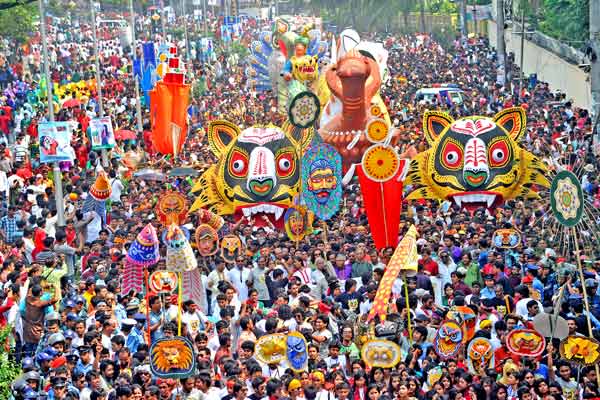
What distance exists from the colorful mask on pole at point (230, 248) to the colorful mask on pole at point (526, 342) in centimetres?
494

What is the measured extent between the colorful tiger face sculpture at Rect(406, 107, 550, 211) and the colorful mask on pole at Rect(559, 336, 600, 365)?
668cm

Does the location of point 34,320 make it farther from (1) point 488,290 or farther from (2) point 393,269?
(1) point 488,290

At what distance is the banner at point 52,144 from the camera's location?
21812 mm

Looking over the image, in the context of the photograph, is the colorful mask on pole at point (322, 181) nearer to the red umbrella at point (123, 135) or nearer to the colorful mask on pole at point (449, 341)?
the colorful mask on pole at point (449, 341)

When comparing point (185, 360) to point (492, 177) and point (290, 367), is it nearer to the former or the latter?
point (290, 367)

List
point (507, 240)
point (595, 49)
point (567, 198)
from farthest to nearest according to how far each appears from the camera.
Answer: point (595, 49) → point (507, 240) → point (567, 198)

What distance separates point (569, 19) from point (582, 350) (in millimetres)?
28621

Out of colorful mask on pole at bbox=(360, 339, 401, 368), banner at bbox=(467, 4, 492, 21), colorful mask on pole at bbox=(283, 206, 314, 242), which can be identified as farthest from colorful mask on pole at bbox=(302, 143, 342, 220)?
banner at bbox=(467, 4, 492, 21)

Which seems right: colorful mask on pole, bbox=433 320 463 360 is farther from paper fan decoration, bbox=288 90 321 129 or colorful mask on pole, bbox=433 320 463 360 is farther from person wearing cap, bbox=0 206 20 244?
person wearing cap, bbox=0 206 20 244

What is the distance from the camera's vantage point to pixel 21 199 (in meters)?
24.2

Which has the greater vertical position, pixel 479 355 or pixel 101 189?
pixel 101 189

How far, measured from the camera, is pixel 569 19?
4116cm

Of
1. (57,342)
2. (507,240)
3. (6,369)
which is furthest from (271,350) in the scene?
(507,240)

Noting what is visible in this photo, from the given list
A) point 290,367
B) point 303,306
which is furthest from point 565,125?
point 290,367
